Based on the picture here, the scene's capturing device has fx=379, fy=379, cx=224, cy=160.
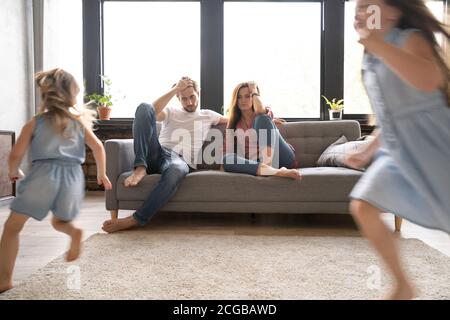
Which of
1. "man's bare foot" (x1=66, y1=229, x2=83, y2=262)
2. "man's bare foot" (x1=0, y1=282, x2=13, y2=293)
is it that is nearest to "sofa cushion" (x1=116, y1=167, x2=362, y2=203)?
"man's bare foot" (x1=0, y1=282, x2=13, y2=293)

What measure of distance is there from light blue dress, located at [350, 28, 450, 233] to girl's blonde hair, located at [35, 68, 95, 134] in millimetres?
522

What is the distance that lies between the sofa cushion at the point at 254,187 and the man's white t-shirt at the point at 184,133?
0.25m

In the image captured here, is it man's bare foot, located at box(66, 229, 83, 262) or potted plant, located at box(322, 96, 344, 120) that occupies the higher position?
potted plant, located at box(322, 96, 344, 120)

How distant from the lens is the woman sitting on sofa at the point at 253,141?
6.88 feet

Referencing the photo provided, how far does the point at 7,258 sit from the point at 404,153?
2.77ft

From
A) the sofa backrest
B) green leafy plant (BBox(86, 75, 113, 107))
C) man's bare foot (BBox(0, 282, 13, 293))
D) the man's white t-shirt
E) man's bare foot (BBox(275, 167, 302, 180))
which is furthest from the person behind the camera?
green leafy plant (BBox(86, 75, 113, 107))

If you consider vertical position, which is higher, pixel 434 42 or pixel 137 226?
pixel 434 42

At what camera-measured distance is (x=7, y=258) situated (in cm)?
83

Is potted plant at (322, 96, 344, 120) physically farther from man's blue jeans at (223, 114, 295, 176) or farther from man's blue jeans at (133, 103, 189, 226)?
man's blue jeans at (133, 103, 189, 226)

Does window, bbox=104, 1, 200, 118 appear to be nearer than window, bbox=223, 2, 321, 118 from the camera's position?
Yes

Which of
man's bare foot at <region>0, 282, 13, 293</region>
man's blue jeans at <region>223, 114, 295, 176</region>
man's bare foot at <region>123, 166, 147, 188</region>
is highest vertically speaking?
man's blue jeans at <region>223, 114, 295, 176</region>

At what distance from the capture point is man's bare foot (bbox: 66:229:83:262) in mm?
629
